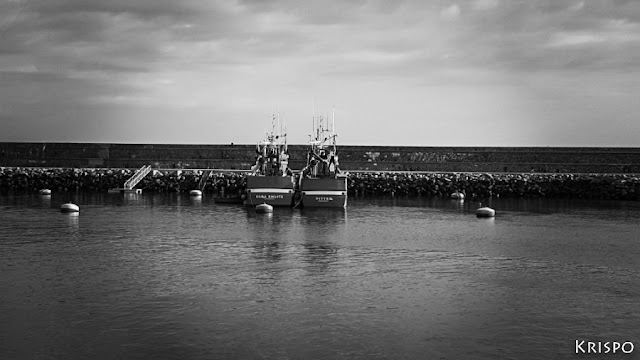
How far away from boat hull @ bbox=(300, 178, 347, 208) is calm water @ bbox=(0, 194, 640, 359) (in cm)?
531

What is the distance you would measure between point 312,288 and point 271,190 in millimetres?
18499

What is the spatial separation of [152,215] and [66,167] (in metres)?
26.1

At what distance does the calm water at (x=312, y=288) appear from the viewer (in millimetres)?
11250

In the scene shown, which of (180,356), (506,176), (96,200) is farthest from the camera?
(506,176)

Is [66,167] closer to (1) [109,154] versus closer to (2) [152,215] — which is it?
(1) [109,154]

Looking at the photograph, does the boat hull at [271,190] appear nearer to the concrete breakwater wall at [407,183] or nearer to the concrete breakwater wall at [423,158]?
the concrete breakwater wall at [407,183]

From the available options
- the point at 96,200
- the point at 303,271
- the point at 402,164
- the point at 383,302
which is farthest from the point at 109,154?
the point at 383,302

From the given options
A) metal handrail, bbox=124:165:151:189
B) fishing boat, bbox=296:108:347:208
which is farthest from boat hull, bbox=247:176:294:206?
metal handrail, bbox=124:165:151:189

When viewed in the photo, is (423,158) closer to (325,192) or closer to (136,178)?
(136,178)

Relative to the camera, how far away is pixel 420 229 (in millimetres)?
25250

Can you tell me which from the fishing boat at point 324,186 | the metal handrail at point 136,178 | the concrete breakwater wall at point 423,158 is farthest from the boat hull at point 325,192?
the concrete breakwater wall at point 423,158

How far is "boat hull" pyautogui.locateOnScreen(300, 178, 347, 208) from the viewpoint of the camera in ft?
107

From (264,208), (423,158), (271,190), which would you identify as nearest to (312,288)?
(264,208)

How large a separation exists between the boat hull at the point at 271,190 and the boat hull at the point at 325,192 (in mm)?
669
